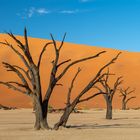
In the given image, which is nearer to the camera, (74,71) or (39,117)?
(39,117)

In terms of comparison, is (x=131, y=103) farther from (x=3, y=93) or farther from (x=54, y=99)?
(x=3, y=93)

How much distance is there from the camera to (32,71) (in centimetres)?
1666

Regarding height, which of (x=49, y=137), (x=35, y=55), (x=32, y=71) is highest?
(x=35, y=55)

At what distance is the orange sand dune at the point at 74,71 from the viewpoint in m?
65.6

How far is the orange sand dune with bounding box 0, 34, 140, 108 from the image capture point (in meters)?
65.6

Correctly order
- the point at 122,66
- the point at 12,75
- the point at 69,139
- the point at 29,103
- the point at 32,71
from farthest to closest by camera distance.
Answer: the point at 122,66 → the point at 12,75 → the point at 29,103 → the point at 32,71 → the point at 69,139

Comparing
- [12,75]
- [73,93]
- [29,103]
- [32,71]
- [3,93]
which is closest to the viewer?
[32,71]

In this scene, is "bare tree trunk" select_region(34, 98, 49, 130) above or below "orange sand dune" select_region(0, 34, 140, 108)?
below

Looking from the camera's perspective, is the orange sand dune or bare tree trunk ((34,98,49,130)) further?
the orange sand dune

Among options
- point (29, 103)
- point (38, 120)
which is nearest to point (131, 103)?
point (29, 103)

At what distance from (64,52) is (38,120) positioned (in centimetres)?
8538

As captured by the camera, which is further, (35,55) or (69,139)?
(35,55)

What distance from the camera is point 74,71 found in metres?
86.2

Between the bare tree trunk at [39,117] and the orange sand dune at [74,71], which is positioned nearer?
the bare tree trunk at [39,117]
